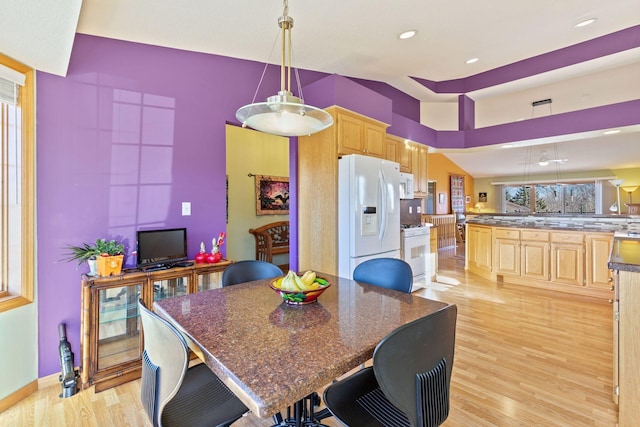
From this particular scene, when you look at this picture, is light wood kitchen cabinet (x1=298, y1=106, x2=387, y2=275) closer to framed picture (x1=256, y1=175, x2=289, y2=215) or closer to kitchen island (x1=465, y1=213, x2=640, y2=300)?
framed picture (x1=256, y1=175, x2=289, y2=215)

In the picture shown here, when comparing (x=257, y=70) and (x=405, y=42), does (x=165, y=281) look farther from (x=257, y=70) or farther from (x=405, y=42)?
(x=405, y=42)

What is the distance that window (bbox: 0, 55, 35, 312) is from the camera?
2.01m

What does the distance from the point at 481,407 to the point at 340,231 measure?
1889 mm

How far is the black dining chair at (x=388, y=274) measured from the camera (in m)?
1.88

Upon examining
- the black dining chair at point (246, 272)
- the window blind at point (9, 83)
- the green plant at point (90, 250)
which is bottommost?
the black dining chair at point (246, 272)

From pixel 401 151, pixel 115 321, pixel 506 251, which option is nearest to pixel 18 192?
pixel 115 321

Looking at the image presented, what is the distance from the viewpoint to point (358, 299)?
5.24 ft

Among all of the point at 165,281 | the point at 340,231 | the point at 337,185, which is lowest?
the point at 165,281

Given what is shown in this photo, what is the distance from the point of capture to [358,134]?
3521 mm

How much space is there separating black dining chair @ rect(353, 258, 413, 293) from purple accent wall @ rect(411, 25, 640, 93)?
12.8 feet

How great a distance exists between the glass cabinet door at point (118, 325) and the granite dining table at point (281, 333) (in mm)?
937

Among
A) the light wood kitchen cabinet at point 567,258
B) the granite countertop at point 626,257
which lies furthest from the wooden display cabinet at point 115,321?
the light wood kitchen cabinet at point 567,258

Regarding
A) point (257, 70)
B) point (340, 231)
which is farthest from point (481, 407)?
point (257, 70)

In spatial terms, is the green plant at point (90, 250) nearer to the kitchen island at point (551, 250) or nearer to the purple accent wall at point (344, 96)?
the purple accent wall at point (344, 96)
